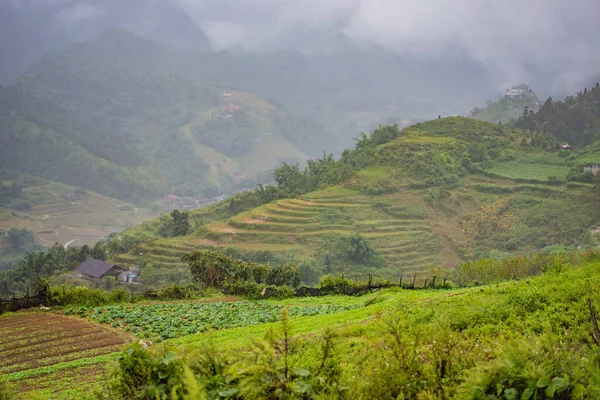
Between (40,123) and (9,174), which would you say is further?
(40,123)

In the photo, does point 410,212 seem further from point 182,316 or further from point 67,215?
point 67,215

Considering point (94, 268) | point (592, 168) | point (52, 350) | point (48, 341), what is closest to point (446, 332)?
point (52, 350)

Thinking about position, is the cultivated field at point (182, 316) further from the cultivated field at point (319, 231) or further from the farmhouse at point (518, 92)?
the farmhouse at point (518, 92)

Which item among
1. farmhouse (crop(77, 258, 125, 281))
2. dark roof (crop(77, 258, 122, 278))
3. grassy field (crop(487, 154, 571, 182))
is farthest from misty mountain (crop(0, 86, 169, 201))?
grassy field (crop(487, 154, 571, 182))

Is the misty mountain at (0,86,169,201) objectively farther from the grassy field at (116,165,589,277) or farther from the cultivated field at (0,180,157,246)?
the grassy field at (116,165,589,277)

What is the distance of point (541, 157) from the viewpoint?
63.6 metres

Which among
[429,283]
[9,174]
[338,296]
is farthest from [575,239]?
[9,174]

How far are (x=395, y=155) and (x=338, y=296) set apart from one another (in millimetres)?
39676

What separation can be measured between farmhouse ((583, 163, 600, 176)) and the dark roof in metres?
52.5

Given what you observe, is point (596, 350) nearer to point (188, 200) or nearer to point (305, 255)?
point (305, 255)

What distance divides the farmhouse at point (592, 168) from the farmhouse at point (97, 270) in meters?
51.7

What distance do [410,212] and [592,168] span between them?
21928mm

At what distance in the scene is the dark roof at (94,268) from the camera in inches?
1784

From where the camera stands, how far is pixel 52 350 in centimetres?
1605
